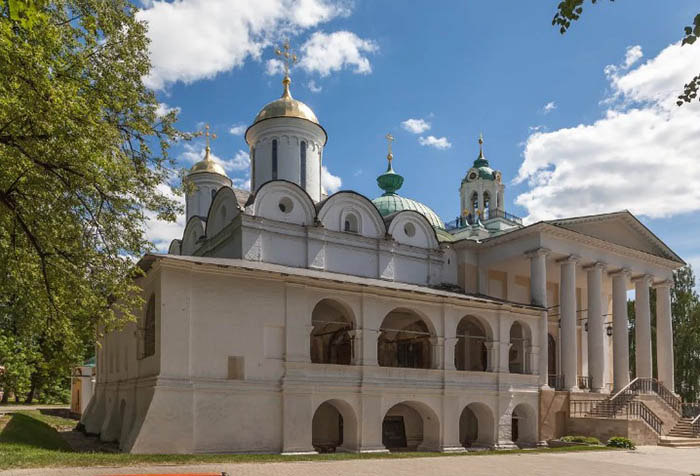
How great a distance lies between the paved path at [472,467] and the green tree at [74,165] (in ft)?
10.4

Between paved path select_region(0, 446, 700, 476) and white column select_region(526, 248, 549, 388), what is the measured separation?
538 centimetres

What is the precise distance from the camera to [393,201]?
3428 cm

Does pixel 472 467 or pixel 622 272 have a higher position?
pixel 622 272

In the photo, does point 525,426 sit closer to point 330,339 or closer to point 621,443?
point 621,443

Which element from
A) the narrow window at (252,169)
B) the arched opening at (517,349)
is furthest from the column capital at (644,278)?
the narrow window at (252,169)

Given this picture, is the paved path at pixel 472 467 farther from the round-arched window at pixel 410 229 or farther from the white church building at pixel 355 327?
the round-arched window at pixel 410 229

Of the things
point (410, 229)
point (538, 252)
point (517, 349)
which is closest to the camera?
point (538, 252)

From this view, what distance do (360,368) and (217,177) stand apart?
20828mm

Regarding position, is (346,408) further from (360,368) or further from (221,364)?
(221,364)

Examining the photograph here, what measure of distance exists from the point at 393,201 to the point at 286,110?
7.77 meters

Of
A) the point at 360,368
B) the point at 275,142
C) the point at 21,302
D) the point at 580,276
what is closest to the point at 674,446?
the point at 580,276

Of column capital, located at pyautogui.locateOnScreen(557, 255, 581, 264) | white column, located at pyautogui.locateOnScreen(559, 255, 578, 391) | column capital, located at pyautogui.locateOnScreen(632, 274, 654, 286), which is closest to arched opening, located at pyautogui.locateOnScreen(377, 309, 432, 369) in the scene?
white column, located at pyautogui.locateOnScreen(559, 255, 578, 391)

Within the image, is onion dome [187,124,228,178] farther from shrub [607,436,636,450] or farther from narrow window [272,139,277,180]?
shrub [607,436,636,450]

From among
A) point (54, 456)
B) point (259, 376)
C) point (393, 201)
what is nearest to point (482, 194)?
point (393, 201)
